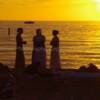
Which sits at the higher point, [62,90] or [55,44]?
[55,44]

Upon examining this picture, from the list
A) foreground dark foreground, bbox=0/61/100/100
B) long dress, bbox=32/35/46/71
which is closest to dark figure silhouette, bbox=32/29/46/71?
long dress, bbox=32/35/46/71

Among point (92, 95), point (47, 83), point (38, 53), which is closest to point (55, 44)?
point (38, 53)

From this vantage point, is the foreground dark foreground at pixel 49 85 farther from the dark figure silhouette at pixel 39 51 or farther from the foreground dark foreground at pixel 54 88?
the dark figure silhouette at pixel 39 51

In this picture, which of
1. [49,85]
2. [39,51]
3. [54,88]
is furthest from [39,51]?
[54,88]

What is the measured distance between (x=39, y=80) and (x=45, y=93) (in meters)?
1.54

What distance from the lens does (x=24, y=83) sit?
786 inches

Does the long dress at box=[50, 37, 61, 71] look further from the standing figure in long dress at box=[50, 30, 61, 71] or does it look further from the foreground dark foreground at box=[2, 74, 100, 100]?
the foreground dark foreground at box=[2, 74, 100, 100]

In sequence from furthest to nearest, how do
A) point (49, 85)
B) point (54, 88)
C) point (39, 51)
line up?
point (39, 51) < point (49, 85) < point (54, 88)

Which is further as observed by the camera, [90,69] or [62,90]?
[90,69]

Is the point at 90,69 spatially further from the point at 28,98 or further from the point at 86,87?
the point at 28,98

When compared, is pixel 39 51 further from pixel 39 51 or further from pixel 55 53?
pixel 55 53

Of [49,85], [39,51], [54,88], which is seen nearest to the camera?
[54,88]

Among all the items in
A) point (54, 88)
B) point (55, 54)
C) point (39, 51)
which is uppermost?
point (39, 51)

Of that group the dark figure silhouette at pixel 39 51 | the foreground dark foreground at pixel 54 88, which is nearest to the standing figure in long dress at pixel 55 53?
the dark figure silhouette at pixel 39 51
